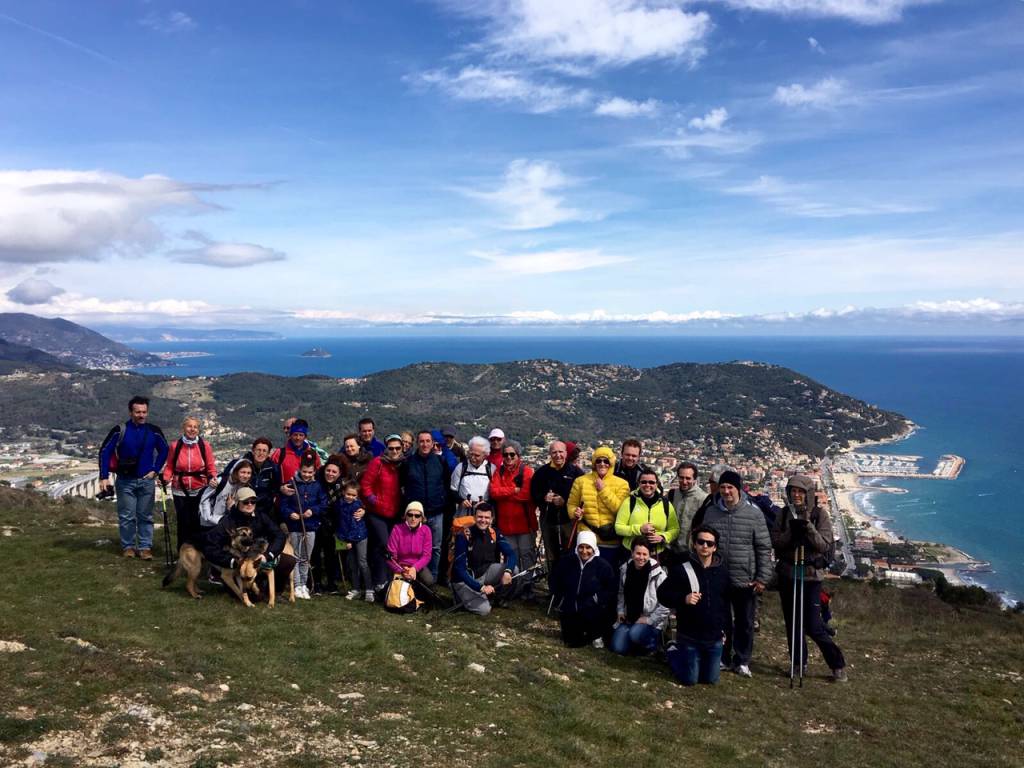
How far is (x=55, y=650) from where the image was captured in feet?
19.3

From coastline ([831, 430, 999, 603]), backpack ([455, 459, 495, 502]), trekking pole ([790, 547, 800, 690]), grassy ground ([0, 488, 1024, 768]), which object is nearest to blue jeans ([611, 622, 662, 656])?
grassy ground ([0, 488, 1024, 768])

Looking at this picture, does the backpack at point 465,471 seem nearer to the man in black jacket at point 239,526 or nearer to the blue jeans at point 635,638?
the man in black jacket at point 239,526

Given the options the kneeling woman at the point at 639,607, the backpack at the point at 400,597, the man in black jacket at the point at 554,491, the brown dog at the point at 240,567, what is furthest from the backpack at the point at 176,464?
the kneeling woman at the point at 639,607

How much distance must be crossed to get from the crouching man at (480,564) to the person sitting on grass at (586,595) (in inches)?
46.1

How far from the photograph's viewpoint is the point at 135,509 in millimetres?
9781

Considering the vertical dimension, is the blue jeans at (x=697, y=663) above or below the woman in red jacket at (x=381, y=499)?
below

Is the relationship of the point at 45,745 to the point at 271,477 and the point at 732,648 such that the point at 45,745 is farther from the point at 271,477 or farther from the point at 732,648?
the point at 732,648

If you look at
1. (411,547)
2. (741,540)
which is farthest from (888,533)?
(411,547)

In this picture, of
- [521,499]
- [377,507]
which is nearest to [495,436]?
[521,499]

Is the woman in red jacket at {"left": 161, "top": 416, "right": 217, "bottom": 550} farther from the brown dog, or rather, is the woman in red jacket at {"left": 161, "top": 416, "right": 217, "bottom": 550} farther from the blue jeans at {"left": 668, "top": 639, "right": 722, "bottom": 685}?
the blue jeans at {"left": 668, "top": 639, "right": 722, "bottom": 685}

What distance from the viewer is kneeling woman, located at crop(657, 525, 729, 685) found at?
6.90m

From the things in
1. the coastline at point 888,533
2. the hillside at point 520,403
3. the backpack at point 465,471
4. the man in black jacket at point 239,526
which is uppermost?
the backpack at point 465,471

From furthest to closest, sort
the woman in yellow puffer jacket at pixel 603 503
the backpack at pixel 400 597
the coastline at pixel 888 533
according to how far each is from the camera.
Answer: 1. the coastline at pixel 888 533
2. the backpack at pixel 400 597
3. the woman in yellow puffer jacket at pixel 603 503

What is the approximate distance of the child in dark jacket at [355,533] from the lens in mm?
8750
